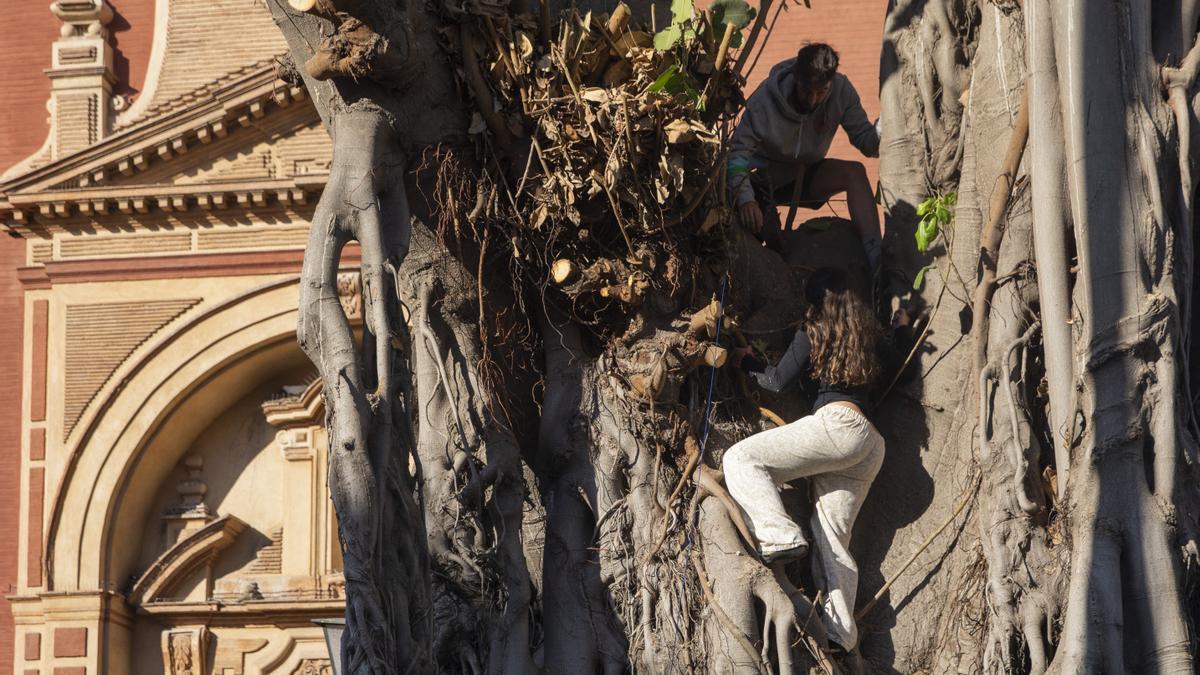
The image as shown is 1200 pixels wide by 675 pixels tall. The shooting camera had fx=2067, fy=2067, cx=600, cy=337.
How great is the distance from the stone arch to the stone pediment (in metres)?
1.15

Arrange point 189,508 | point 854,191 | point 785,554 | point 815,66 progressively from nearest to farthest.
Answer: point 785,554 < point 815,66 < point 854,191 < point 189,508

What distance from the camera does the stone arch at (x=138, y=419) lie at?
21.9 m

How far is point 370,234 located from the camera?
7.88 meters

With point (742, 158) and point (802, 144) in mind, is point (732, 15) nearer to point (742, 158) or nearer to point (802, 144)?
point (742, 158)

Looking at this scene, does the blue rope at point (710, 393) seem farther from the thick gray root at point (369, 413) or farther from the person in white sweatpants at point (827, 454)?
the thick gray root at point (369, 413)

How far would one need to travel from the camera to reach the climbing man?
8883mm

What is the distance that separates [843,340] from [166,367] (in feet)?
49.7

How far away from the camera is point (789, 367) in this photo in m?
8.39

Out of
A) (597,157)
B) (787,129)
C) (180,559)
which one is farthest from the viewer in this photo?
(180,559)

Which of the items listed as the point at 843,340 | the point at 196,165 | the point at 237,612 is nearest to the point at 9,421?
the point at 237,612

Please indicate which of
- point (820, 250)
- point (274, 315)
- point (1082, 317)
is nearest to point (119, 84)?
point (274, 315)

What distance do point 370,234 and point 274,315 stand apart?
1477 centimetres

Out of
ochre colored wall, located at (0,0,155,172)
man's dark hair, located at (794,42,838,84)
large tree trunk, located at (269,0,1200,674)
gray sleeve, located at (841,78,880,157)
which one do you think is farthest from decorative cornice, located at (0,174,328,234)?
large tree trunk, located at (269,0,1200,674)

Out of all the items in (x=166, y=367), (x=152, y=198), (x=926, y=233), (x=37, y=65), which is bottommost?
(x=926, y=233)
